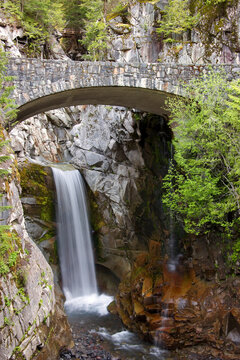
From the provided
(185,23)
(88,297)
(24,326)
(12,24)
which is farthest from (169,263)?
(12,24)

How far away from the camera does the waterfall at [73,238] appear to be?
1549 cm

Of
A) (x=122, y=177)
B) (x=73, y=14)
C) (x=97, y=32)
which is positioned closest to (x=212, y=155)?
(x=122, y=177)

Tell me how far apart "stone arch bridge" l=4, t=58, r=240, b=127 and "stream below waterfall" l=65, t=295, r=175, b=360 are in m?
9.16

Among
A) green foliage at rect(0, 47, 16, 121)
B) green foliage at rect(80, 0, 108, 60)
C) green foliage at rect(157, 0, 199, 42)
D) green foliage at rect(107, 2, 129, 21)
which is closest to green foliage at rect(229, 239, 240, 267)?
green foliage at rect(0, 47, 16, 121)

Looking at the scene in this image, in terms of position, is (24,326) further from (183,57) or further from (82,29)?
(82,29)

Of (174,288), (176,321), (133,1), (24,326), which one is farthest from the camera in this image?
(133,1)

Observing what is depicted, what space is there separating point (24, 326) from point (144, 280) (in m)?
7.56

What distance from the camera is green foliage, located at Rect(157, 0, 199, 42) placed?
1590 centimetres

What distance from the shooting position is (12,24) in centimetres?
2031

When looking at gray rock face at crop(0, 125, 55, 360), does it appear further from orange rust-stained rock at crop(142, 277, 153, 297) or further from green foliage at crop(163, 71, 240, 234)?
green foliage at crop(163, 71, 240, 234)

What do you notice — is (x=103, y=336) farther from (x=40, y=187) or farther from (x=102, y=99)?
(x=102, y=99)

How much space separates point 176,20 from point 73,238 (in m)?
13.5

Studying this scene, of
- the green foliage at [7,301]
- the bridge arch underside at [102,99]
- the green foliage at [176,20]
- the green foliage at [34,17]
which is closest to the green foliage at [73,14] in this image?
the green foliage at [34,17]

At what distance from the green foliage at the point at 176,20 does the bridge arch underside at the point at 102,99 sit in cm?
516
